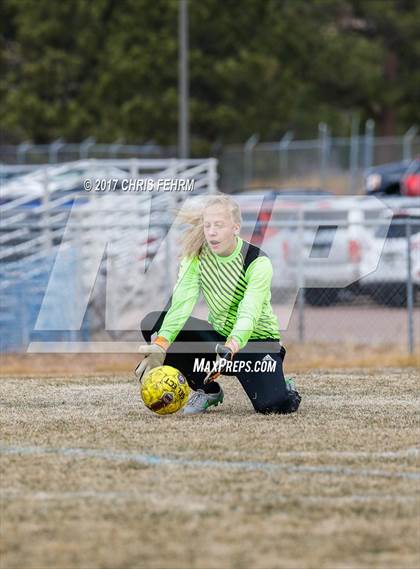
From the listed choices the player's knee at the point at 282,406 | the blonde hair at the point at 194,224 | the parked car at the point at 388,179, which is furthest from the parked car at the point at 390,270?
the parked car at the point at 388,179

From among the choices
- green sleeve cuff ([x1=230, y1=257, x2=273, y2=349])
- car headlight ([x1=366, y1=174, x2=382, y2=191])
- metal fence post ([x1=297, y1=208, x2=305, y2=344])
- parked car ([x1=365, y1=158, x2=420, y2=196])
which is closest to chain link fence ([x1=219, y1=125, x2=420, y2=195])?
parked car ([x1=365, y1=158, x2=420, y2=196])

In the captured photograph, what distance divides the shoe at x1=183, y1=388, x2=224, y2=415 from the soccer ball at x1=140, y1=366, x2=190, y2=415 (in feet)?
1.17

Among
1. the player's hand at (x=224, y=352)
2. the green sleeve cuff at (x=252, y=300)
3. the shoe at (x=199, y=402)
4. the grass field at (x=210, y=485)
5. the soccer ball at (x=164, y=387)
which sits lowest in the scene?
the grass field at (x=210, y=485)

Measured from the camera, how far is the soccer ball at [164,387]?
8422 mm

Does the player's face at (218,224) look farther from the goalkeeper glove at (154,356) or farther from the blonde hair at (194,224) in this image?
the goalkeeper glove at (154,356)

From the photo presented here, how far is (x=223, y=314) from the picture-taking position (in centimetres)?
885

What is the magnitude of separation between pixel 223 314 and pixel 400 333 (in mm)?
7683

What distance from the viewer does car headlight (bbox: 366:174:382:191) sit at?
1138 inches

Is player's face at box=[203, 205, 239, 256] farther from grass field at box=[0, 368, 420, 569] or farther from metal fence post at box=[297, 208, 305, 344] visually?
metal fence post at box=[297, 208, 305, 344]

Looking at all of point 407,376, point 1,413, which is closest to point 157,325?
point 1,413

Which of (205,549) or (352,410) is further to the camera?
(352,410)

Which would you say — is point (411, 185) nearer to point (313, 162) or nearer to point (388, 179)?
point (388, 179)

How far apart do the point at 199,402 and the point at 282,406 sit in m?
0.55

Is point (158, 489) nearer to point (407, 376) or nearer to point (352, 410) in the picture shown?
point (352, 410)
